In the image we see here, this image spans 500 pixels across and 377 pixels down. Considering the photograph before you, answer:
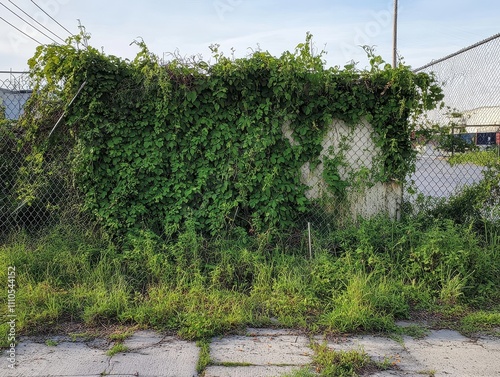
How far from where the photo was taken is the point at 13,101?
546 cm

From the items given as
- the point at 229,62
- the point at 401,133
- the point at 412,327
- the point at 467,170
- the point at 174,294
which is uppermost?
the point at 229,62

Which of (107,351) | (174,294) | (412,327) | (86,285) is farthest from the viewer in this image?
(86,285)

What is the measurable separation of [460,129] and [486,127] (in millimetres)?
349

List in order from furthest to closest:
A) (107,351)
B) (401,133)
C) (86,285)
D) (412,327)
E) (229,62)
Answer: (401,133) < (229,62) < (86,285) < (412,327) < (107,351)

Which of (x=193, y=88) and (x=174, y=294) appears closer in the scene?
(x=174, y=294)

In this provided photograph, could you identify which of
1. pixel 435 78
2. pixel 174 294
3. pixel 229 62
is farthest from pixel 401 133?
pixel 174 294

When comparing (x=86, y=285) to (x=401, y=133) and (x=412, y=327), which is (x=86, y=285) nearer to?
(x=412, y=327)

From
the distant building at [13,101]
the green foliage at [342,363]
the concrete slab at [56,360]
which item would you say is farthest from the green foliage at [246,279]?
the distant building at [13,101]

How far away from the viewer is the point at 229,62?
4.89 metres

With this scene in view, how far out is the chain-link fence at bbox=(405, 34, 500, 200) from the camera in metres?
5.30

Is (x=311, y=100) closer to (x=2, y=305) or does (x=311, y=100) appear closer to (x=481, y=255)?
(x=481, y=255)

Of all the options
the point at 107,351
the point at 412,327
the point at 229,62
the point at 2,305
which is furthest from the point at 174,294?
the point at 229,62

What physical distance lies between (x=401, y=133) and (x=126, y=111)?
10.3 feet

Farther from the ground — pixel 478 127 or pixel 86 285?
pixel 478 127
